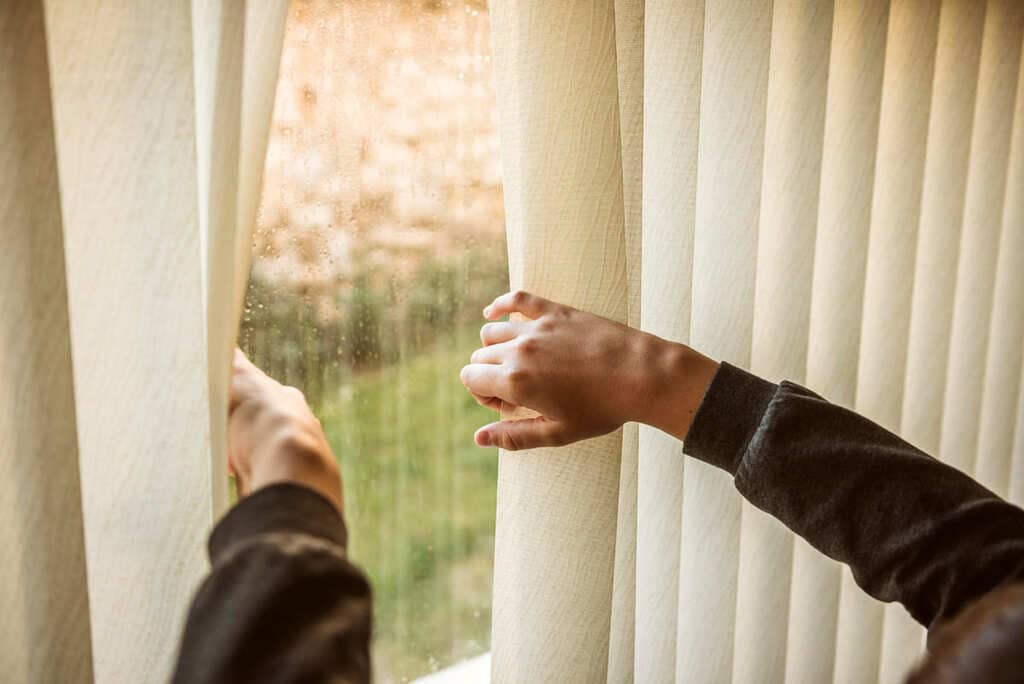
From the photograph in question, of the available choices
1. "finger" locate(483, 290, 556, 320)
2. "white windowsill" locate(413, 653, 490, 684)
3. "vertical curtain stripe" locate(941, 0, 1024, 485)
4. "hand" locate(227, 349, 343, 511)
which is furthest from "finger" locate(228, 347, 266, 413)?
"vertical curtain stripe" locate(941, 0, 1024, 485)

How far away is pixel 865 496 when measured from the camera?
659mm

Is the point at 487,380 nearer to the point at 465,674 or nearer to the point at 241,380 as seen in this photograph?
the point at 241,380

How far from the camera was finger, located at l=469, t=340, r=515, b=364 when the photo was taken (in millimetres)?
698

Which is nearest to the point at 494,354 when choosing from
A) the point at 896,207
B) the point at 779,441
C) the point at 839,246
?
the point at 779,441

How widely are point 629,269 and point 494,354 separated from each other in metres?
0.17

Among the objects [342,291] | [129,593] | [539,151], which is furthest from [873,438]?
[129,593]

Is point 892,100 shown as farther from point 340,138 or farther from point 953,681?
point 953,681

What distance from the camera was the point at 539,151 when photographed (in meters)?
0.70

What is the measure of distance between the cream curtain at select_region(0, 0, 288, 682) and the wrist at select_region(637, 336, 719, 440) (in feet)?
1.18

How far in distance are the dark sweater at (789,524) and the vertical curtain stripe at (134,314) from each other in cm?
11

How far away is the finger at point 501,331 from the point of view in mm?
713

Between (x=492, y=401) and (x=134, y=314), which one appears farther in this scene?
(x=492, y=401)

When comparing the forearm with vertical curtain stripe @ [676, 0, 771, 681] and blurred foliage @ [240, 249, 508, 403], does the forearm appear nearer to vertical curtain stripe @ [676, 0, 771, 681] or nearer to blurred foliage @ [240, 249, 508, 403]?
blurred foliage @ [240, 249, 508, 403]

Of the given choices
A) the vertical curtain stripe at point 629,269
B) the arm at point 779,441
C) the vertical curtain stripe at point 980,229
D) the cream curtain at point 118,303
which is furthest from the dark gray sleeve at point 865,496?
the vertical curtain stripe at point 980,229
